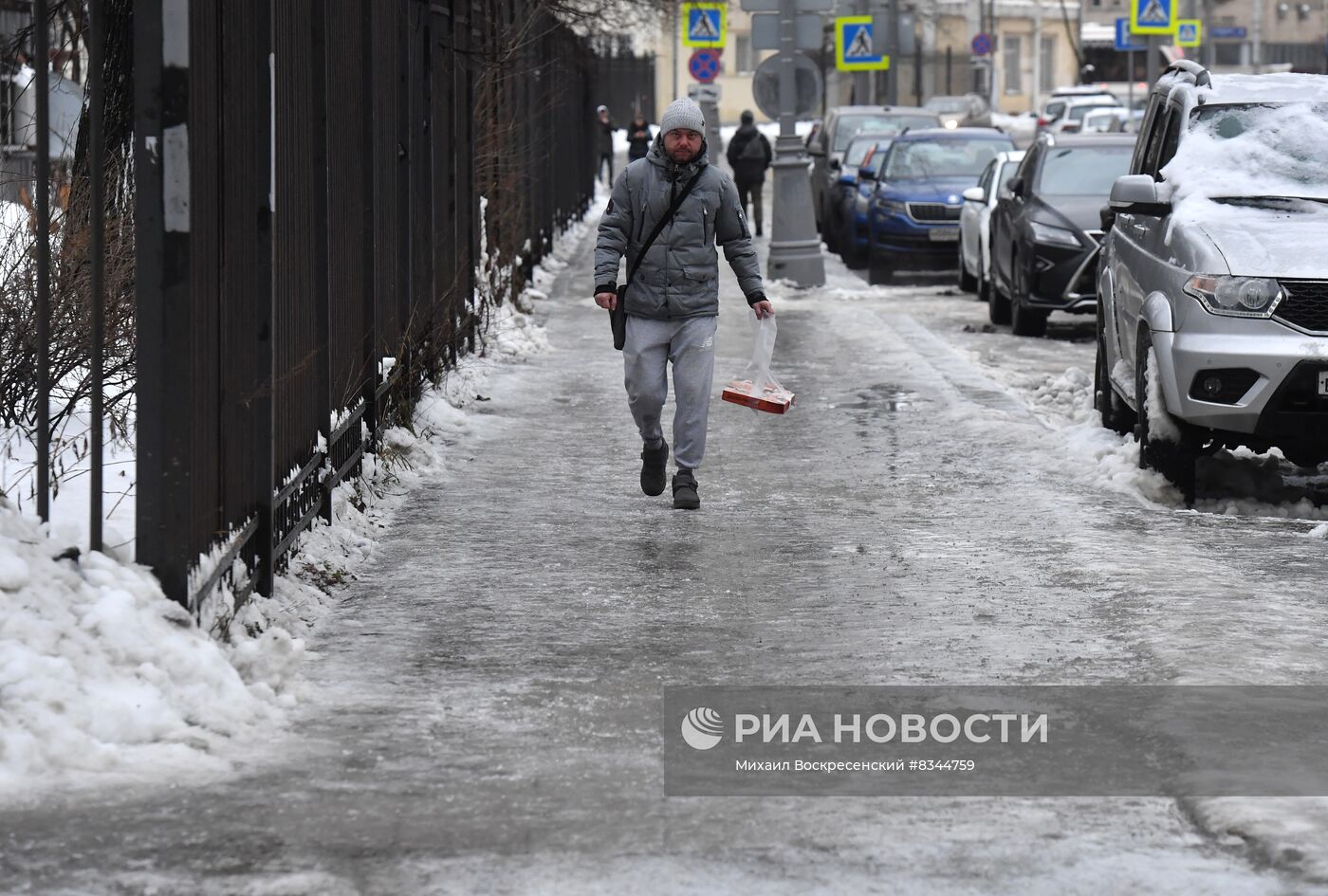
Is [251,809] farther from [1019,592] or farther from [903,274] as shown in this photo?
[903,274]

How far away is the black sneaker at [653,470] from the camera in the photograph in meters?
9.24

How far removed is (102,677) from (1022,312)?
43.0 feet

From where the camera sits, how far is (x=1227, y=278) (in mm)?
8938

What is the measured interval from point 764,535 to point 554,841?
3.94 meters

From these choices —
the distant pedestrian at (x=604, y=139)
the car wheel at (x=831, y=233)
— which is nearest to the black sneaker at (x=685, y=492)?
the car wheel at (x=831, y=233)

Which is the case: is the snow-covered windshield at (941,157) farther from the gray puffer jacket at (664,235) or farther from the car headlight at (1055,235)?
the gray puffer jacket at (664,235)

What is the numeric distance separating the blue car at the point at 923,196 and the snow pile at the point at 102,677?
18416 millimetres

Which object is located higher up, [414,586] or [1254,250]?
[1254,250]

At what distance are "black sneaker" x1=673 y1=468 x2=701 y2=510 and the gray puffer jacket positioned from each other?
0.68 metres

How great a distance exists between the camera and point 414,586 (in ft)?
24.2

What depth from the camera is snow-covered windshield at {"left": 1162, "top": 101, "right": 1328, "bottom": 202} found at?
9859 millimetres

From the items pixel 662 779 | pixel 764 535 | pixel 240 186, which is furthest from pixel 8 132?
pixel 662 779

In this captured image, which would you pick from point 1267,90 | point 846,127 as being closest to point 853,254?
point 846,127

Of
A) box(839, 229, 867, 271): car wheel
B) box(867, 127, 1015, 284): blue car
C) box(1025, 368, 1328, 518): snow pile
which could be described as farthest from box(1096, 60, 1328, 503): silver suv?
box(839, 229, 867, 271): car wheel
